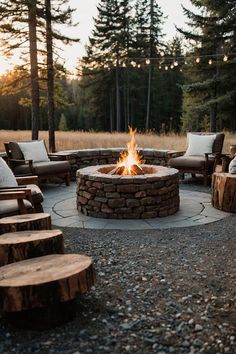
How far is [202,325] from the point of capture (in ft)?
7.14

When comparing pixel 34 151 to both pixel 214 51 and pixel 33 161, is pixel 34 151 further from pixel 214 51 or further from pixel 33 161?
pixel 214 51

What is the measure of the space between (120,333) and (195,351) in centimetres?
45

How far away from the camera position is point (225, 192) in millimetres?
4891

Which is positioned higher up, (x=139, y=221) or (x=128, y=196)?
(x=128, y=196)

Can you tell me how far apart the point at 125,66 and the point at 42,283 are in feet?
28.4

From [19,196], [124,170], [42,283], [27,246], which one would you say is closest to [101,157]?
[124,170]

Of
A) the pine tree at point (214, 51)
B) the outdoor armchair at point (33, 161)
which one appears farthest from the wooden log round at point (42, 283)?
the pine tree at point (214, 51)

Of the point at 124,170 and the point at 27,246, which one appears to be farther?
the point at 124,170

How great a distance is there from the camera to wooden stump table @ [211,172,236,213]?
4840 millimetres

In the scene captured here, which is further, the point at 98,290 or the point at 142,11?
the point at 142,11

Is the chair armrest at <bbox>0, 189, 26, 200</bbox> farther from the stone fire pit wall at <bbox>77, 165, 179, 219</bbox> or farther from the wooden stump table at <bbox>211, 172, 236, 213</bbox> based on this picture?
the wooden stump table at <bbox>211, 172, 236, 213</bbox>

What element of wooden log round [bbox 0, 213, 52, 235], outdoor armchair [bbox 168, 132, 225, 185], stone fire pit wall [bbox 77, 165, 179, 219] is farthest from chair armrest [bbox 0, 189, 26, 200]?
outdoor armchair [bbox 168, 132, 225, 185]

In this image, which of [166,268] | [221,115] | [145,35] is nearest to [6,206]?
[166,268]

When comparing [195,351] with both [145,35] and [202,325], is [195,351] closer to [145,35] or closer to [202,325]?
[202,325]
